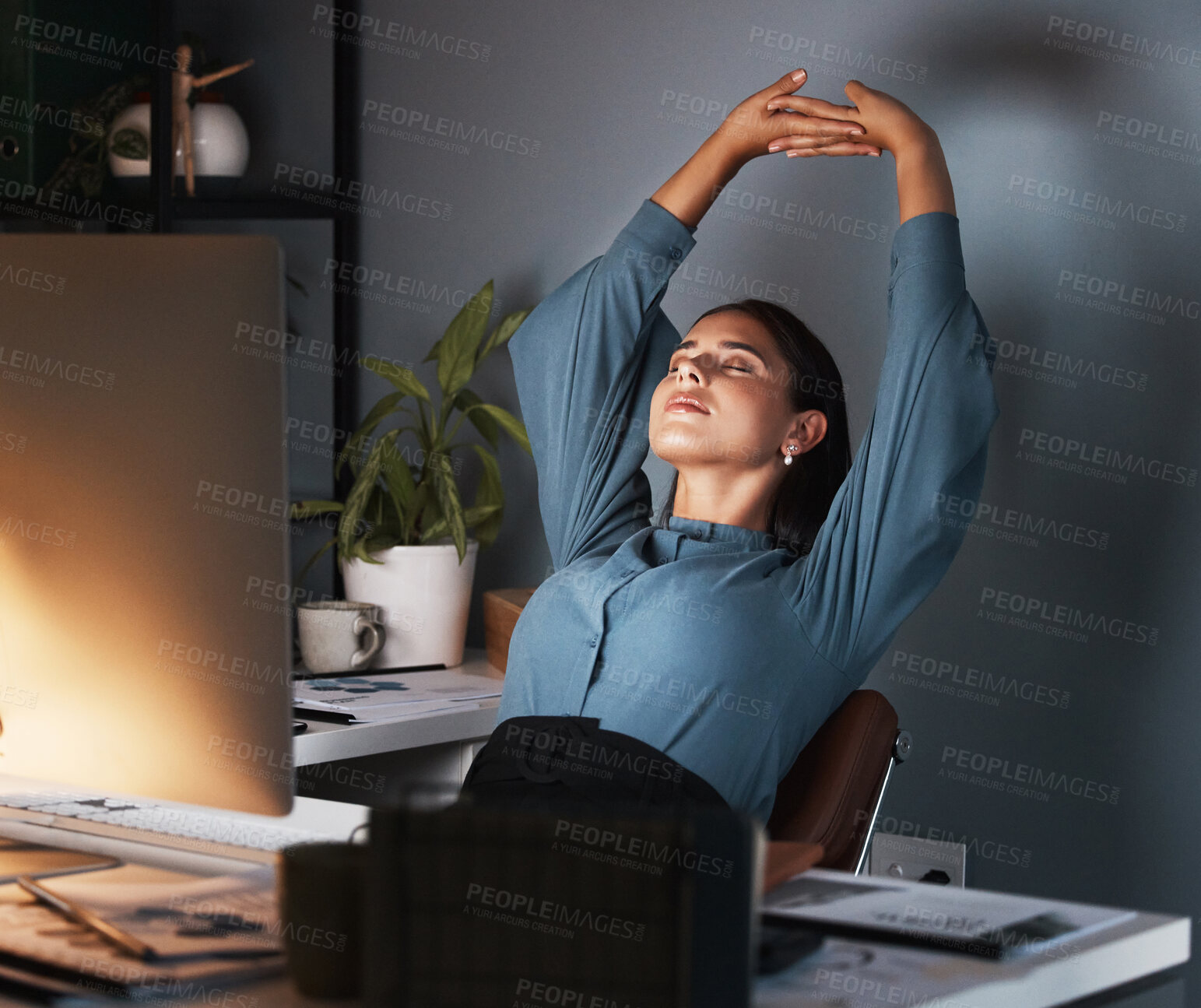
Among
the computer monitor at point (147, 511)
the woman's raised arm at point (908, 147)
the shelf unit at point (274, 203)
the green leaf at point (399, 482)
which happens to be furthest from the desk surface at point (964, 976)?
the shelf unit at point (274, 203)

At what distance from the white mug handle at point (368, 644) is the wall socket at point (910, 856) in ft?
2.86

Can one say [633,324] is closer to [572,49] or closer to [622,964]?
[572,49]

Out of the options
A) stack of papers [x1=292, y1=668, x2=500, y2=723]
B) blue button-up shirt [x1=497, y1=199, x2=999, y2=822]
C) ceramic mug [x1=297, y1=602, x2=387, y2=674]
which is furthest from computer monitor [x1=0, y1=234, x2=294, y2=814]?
ceramic mug [x1=297, y1=602, x2=387, y2=674]

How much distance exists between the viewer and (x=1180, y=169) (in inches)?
68.1

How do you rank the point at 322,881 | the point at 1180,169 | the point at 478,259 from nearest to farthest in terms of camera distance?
the point at 322,881 < the point at 1180,169 < the point at 478,259

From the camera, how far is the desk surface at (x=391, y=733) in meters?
1.74

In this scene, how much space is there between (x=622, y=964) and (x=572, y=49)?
2.04m

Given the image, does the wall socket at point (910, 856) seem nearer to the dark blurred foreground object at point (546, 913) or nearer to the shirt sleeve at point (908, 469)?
the shirt sleeve at point (908, 469)

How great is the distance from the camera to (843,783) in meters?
1.40

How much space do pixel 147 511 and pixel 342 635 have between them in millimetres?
1374

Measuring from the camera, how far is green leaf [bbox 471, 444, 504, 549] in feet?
7.66

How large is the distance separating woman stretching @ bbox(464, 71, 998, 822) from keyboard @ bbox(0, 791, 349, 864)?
1.09 ft

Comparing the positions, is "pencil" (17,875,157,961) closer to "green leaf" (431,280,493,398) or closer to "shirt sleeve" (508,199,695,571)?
"shirt sleeve" (508,199,695,571)

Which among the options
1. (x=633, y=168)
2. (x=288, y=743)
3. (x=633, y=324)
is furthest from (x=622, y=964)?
(x=633, y=168)
